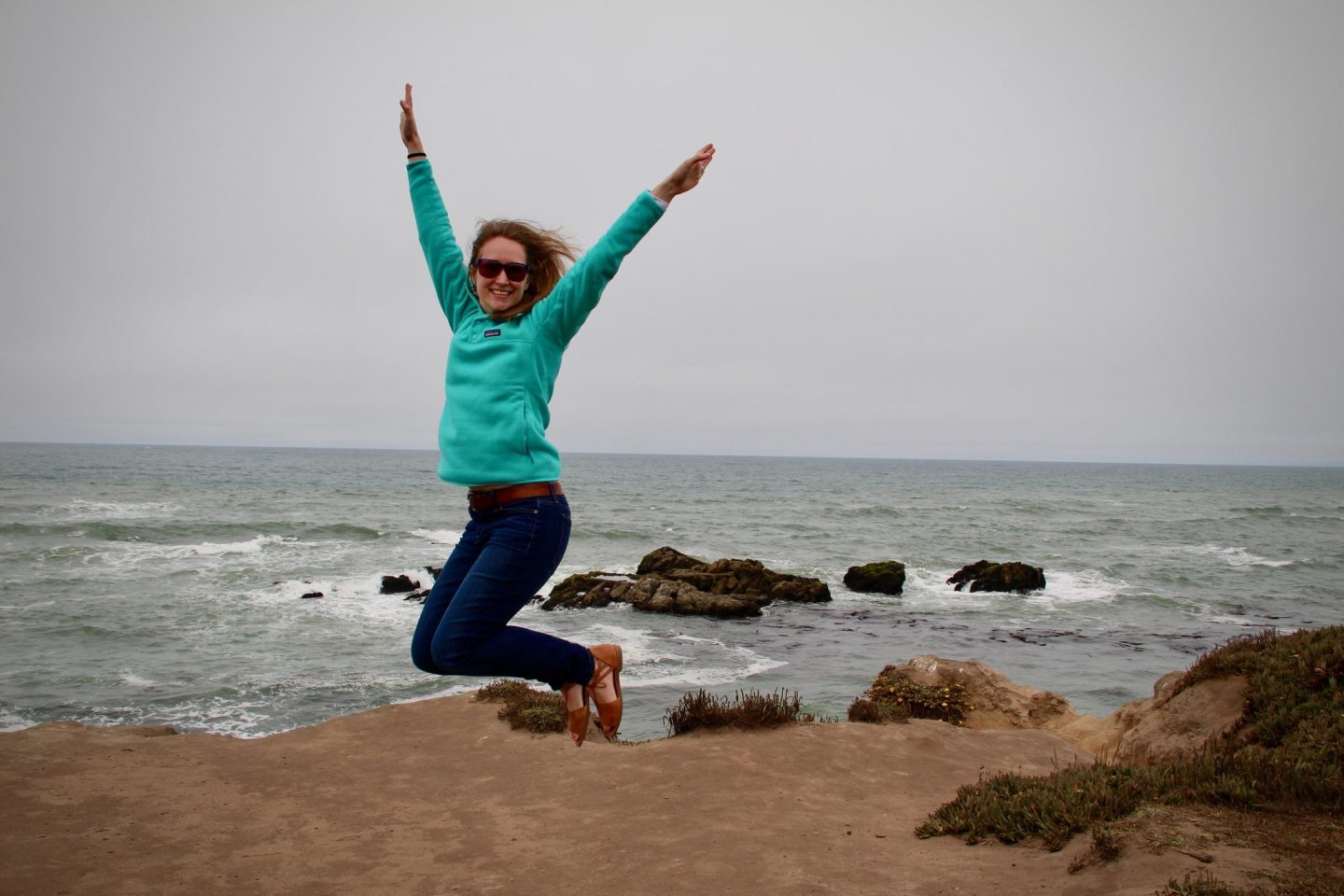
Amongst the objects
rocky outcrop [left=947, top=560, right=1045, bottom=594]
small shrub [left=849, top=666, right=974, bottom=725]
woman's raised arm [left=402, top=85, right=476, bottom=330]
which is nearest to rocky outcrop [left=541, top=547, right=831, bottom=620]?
rocky outcrop [left=947, top=560, right=1045, bottom=594]

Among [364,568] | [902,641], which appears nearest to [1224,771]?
[902,641]

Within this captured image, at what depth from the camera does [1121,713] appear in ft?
36.0

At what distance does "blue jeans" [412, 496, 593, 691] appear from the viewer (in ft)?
10.7

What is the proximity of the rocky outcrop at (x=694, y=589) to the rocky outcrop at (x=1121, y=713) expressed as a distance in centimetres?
1185

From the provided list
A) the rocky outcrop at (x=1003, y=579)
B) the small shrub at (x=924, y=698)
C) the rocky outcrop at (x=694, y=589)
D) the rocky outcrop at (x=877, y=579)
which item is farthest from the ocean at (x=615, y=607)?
the small shrub at (x=924, y=698)

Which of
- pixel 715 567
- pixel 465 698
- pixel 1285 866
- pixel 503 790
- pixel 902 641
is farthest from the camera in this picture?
pixel 715 567

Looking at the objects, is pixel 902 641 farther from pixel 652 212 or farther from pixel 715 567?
pixel 652 212

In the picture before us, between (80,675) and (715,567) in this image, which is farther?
(715,567)

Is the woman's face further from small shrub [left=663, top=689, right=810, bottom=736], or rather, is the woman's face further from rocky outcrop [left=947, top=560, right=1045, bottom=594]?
rocky outcrop [left=947, top=560, right=1045, bottom=594]

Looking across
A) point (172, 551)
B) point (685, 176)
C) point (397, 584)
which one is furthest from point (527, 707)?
point (172, 551)

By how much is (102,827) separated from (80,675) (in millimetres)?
11546

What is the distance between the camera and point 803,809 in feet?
24.8

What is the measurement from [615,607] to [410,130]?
22598 mm

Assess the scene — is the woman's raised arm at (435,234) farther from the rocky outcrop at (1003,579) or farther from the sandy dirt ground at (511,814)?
the rocky outcrop at (1003,579)
